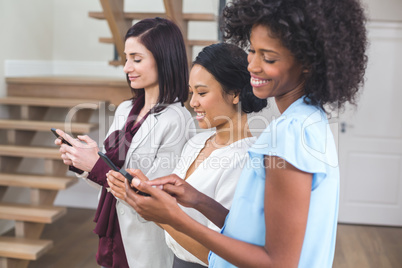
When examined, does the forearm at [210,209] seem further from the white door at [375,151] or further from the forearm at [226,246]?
the white door at [375,151]

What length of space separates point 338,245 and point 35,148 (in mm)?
2761

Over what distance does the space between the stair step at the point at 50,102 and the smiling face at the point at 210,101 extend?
7.49 feet

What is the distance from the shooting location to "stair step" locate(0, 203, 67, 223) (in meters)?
2.99

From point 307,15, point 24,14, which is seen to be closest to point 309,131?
point 307,15

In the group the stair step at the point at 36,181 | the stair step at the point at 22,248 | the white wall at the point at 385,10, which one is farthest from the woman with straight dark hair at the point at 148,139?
the white wall at the point at 385,10

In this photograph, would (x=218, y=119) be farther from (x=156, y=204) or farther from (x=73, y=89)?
(x=73, y=89)

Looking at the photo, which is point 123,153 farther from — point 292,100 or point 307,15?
point 307,15

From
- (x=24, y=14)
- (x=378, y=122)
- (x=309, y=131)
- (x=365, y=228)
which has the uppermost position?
(x=24, y=14)

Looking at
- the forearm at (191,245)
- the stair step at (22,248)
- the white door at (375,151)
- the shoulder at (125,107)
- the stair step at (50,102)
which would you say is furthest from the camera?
→ the white door at (375,151)

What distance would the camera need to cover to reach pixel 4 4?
3811mm

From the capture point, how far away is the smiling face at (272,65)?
0.78 metres

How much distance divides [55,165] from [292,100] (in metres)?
2.84

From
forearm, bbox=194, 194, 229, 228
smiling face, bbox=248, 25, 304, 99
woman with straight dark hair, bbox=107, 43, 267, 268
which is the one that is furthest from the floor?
smiling face, bbox=248, 25, 304, 99

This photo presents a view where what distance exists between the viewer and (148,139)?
60.6 inches
